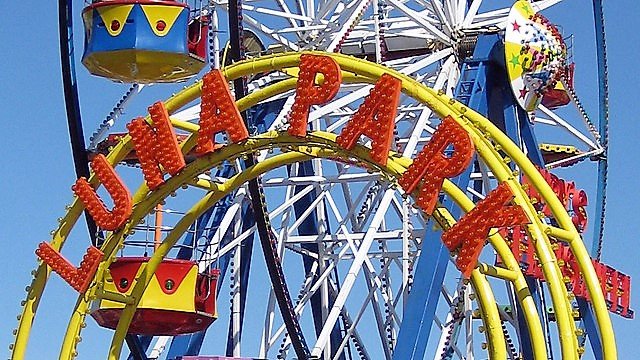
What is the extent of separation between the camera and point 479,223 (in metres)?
17.8

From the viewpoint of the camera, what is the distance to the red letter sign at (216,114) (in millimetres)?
19578

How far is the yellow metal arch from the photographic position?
1736 centimetres

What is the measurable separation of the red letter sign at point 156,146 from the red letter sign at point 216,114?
1.22ft

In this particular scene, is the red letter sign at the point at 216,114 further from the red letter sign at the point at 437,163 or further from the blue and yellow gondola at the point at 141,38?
the red letter sign at the point at 437,163

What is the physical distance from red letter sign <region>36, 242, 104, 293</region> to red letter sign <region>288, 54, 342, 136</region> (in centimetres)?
307

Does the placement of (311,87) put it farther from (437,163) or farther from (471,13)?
(471,13)

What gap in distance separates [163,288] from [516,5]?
6930mm

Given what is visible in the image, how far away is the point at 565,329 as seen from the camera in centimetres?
1725

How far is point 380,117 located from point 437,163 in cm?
83

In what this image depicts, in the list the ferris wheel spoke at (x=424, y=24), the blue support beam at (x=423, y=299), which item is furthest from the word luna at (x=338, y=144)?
the ferris wheel spoke at (x=424, y=24)

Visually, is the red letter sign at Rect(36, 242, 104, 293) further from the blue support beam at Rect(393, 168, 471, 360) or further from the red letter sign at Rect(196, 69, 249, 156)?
the blue support beam at Rect(393, 168, 471, 360)

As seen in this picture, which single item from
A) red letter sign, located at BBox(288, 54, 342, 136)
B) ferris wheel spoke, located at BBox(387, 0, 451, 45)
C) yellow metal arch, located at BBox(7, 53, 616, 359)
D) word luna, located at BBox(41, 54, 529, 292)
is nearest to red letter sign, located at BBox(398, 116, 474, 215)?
word luna, located at BBox(41, 54, 529, 292)

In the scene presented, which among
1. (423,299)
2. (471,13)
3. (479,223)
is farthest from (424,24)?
(479,223)

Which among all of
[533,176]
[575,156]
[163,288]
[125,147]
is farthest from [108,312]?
[575,156]
